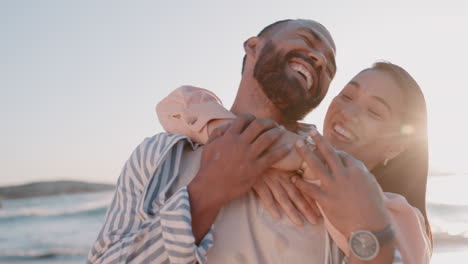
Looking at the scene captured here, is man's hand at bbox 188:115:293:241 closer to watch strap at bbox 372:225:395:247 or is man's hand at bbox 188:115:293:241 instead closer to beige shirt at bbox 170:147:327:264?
beige shirt at bbox 170:147:327:264

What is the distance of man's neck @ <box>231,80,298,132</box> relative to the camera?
2.33 meters

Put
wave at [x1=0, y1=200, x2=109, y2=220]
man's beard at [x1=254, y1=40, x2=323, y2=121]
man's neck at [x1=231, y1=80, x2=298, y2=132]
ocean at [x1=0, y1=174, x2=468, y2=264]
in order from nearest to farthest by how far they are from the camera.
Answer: man's beard at [x1=254, y1=40, x2=323, y2=121], man's neck at [x1=231, y1=80, x2=298, y2=132], ocean at [x1=0, y1=174, x2=468, y2=264], wave at [x1=0, y1=200, x2=109, y2=220]

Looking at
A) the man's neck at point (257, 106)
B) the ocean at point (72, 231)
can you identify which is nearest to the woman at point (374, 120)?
the man's neck at point (257, 106)

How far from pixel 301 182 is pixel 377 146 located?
3.06 ft

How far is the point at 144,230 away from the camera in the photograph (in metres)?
1.63

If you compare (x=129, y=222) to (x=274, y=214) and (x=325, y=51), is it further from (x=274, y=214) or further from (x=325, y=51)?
(x=325, y=51)

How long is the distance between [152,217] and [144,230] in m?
0.09

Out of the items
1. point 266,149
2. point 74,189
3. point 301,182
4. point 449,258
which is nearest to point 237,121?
point 266,149

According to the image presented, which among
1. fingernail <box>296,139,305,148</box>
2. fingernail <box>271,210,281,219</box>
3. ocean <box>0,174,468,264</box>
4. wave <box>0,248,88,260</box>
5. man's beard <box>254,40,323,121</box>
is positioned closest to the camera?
fingernail <box>296,139,305,148</box>

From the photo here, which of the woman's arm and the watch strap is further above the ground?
the woman's arm

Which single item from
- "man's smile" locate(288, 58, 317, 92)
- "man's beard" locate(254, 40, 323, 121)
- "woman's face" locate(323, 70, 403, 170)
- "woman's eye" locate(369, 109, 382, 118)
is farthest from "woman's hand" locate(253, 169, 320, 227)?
"woman's eye" locate(369, 109, 382, 118)

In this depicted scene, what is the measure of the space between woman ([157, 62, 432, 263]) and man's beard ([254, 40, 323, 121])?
229 mm

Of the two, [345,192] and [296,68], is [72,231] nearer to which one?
[296,68]

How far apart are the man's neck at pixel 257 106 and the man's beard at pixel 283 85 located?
31 mm
